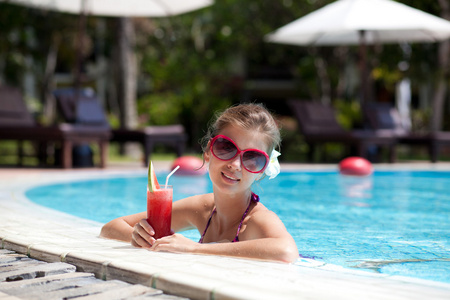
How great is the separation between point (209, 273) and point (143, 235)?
727mm

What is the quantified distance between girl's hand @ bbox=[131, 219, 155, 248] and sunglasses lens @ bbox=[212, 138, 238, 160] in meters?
0.52

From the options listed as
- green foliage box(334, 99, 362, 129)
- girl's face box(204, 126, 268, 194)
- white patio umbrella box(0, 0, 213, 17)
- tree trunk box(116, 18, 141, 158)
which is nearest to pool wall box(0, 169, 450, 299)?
girl's face box(204, 126, 268, 194)

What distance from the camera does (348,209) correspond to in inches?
260

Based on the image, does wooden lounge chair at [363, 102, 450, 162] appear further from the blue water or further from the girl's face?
the girl's face

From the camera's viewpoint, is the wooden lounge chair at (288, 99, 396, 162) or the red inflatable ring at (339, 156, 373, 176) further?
the wooden lounge chair at (288, 99, 396, 162)

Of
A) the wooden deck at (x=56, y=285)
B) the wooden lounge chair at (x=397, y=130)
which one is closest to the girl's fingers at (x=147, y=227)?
the wooden deck at (x=56, y=285)

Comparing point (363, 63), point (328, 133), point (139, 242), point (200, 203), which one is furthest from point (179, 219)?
point (363, 63)

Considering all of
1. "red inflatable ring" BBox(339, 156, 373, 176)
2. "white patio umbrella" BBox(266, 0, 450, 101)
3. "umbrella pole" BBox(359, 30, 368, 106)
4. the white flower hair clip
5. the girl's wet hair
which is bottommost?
"red inflatable ring" BBox(339, 156, 373, 176)

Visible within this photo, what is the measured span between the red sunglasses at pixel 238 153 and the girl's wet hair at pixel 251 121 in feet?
0.39

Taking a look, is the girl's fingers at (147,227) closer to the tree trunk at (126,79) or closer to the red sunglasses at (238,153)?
the red sunglasses at (238,153)

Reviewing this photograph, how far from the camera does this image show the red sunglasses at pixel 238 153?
3.02 m

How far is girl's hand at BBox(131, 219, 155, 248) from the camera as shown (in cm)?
313

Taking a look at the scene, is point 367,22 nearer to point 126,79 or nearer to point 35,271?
point 126,79

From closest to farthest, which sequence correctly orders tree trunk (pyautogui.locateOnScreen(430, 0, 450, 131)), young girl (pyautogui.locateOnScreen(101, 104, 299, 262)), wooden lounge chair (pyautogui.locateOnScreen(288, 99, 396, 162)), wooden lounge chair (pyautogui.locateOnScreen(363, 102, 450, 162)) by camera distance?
young girl (pyautogui.locateOnScreen(101, 104, 299, 262)) < wooden lounge chair (pyautogui.locateOnScreen(288, 99, 396, 162)) < wooden lounge chair (pyautogui.locateOnScreen(363, 102, 450, 162)) < tree trunk (pyautogui.locateOnScreen(430, 0, 450, 131))
